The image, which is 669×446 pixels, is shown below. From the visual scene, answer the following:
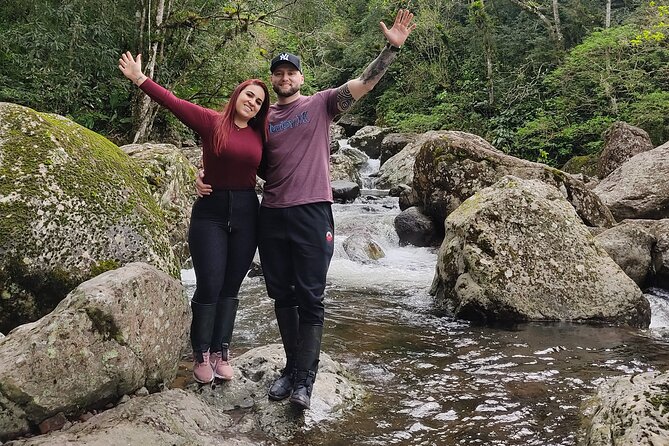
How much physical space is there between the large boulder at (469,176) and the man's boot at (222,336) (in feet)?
25.5

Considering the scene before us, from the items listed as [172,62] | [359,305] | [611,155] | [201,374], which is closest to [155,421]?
[201,374]

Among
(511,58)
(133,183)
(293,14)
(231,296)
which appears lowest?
(231,296)

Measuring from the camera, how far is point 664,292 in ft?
27.1

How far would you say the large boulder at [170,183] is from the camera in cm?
677

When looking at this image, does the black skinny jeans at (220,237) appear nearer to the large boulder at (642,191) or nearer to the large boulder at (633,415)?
the large boulder at (633,415)

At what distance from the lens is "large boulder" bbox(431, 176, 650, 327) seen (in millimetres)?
6402

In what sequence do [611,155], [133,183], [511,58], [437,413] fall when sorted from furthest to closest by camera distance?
[511,58] < [611,155] < [133,183] < [437,413]

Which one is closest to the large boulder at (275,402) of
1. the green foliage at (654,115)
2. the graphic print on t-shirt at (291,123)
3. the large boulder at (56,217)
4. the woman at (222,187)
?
the woman at (222,187)

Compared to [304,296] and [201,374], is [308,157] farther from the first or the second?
[201,374]

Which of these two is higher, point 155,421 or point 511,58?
point 511,58

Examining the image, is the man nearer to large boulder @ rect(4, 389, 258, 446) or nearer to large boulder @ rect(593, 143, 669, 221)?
large boulder @ rect(4, 389, 258, 446)

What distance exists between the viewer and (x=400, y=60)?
29609mm

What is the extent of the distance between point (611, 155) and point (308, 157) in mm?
15557

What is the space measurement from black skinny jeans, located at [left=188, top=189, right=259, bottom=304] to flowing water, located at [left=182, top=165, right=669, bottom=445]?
108cm
